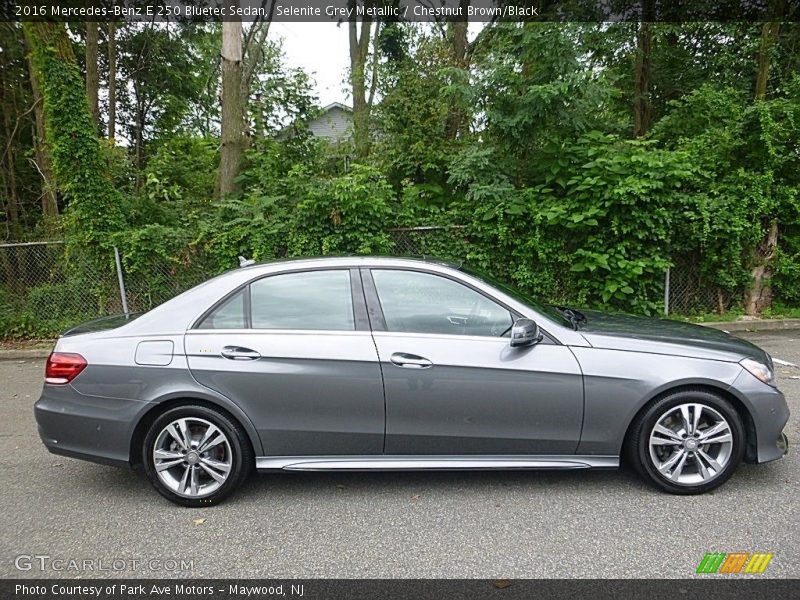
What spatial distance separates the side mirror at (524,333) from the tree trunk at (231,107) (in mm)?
8715

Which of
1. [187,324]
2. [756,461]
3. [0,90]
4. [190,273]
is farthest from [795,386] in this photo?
[0,90]

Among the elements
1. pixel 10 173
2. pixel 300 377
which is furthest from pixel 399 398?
pixel 10 173

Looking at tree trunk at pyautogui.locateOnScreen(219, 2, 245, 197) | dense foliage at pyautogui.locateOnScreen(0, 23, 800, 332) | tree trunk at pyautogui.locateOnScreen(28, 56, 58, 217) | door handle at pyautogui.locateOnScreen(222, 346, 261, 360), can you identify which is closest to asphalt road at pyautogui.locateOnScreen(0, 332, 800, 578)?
door handle at pyautogui.locateOnScreen(222, 346, 261, 360)

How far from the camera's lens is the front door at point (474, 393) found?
125 inches

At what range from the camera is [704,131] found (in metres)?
9.16

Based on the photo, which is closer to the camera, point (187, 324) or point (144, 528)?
point (144, 528)

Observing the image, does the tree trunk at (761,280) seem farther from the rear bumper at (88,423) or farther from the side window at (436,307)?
→ the rear bumper at (88,423)

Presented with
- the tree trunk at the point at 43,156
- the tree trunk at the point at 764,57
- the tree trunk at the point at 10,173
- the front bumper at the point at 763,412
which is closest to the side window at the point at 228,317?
the front bumper at the point at 763,412

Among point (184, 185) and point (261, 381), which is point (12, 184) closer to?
point (184, 185)

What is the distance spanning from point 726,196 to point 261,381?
773cm

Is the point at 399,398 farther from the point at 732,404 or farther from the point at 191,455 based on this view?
the point at 732,404

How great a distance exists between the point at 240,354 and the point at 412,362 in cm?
105

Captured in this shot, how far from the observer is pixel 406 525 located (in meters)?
3.01

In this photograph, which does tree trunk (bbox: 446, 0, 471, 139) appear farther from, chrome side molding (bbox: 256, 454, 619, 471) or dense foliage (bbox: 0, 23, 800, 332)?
chrome side molding (bbox: 256, 454, 619, 471)
